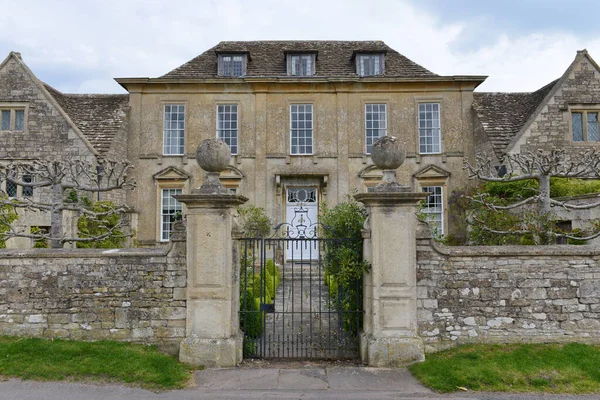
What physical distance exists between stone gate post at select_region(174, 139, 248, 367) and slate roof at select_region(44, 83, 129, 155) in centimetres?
1209

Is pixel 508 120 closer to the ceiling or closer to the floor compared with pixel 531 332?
closer to the ceiling

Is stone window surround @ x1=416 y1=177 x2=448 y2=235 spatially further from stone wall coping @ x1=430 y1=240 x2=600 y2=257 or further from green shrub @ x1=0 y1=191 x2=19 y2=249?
green shrub @ x1=0 y1=191 x2=19 y2=249

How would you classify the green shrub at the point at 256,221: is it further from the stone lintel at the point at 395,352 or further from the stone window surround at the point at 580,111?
the stone window surround at the point at 580,111

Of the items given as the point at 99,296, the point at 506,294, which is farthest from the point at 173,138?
the point at 506,294

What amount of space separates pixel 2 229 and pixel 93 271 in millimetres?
7641

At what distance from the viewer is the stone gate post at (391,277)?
7293 mm

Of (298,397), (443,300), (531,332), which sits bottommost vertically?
(298,397)

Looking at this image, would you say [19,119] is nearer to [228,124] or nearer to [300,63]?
[228,124]

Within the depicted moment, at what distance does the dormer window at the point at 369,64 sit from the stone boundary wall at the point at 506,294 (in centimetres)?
1391

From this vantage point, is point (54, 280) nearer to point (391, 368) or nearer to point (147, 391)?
point (147, 391)

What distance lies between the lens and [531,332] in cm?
757

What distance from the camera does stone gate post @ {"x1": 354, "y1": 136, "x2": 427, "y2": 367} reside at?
23.9 ft

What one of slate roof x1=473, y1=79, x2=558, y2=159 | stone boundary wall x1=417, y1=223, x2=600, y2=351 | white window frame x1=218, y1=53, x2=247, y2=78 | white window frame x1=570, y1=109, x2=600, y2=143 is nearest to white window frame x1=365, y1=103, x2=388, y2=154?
slate roof x1=473, y1=79, x2=558, y2=159

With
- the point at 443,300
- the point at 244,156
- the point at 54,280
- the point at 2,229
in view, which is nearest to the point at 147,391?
the point at 54,280
